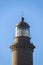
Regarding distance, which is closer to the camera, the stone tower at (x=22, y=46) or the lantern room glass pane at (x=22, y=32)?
the stone tower at (x=22, y=46)

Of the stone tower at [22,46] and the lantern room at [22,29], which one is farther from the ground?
the lantern room at [22,29]

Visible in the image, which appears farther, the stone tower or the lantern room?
the lantern room

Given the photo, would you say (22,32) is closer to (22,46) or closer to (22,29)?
(22,29)

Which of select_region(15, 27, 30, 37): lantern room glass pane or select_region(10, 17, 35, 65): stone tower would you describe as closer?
select_region(10, 17, 35, 65): stone tower

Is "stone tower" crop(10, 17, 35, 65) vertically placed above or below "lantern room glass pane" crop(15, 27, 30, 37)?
below

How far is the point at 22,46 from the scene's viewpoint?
102ft

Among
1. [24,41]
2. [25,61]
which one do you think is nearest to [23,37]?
[24,41]

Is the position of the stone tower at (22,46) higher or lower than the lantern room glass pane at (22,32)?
lower

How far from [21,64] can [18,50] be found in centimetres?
145

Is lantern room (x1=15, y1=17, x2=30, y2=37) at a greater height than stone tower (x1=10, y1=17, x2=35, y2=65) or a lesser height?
greater

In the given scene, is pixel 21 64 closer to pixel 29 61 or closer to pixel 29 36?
pixel 29 61

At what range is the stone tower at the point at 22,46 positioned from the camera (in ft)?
101

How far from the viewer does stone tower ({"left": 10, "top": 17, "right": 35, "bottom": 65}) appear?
30.9 meters

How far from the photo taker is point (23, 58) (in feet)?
101
